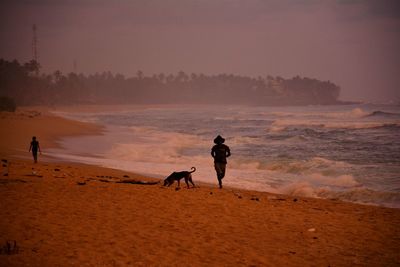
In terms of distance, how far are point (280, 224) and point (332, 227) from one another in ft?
3.81

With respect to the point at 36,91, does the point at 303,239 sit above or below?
below

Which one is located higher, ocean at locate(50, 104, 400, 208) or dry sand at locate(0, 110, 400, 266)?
ocean at locate(50, 104, 400, 208)

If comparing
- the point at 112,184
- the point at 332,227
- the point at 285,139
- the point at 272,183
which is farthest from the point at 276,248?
the point at 285,139

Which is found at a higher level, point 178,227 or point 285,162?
point 285,162

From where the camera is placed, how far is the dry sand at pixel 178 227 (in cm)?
690

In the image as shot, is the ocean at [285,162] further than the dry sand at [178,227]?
Yes

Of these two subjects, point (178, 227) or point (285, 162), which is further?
point (285, 162)

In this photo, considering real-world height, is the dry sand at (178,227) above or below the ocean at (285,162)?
below

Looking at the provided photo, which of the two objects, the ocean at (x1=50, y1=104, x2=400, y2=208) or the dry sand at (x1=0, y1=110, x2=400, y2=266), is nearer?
the dry sand at (x1=0, y1=110, x2=400, y2=266)

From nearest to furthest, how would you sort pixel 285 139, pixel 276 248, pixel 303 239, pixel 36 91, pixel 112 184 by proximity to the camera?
1. pixel 276 248
2. pixel 303 239
3. pixel 112 184
4. pixel 285 139
5. pixel 36 91

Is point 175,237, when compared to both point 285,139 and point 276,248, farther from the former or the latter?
point 285,139

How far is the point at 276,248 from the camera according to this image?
25.1ft

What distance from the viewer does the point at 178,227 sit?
28.3ft

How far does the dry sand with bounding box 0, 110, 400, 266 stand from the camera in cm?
690
